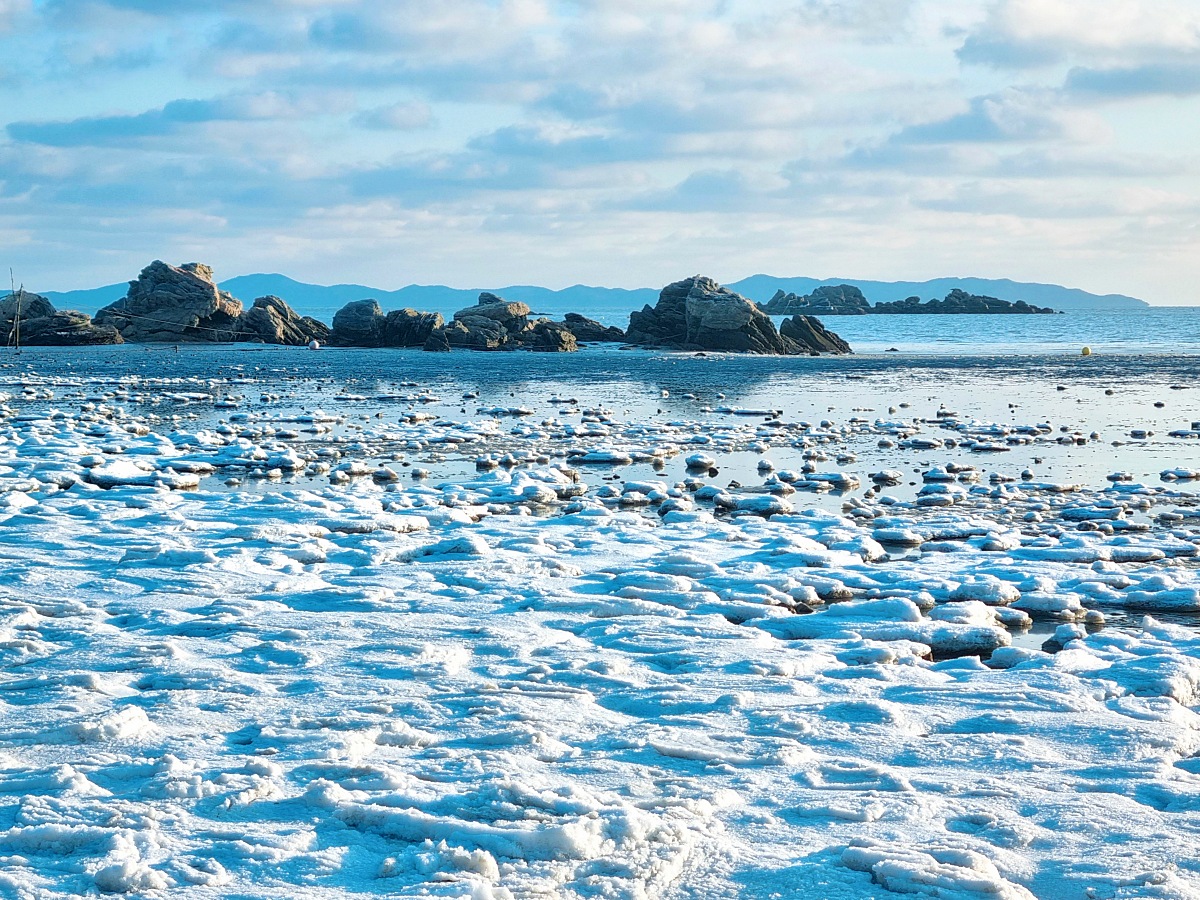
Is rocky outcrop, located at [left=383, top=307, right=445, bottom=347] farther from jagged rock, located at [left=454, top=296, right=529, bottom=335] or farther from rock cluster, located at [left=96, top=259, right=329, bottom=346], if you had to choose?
rock cluster, located at [left=96, top=259, right=329, bottom=346]

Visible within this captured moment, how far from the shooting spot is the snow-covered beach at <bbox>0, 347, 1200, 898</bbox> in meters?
4.79

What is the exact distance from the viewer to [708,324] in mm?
62500

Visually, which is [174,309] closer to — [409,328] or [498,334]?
[409,328]

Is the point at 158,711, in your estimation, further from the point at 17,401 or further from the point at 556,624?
the point at 17,401

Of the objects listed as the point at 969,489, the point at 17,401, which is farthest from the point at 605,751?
the point at 17,401

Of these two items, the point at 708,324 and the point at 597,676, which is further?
the point at 708,324

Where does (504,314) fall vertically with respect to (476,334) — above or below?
above

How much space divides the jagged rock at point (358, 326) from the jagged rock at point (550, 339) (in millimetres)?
10638

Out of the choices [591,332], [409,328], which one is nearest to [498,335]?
[409,328]

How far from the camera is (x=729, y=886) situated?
4555 mm

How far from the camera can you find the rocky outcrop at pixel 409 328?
216 feet

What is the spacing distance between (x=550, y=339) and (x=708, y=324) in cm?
866

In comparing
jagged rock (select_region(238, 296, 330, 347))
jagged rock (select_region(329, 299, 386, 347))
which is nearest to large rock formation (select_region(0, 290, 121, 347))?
jagged rock (select_region(238, 296, 330, 347))

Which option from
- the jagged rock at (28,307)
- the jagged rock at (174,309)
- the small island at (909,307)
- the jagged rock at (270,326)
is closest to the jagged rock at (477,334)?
the jagged rock at (270,326)
